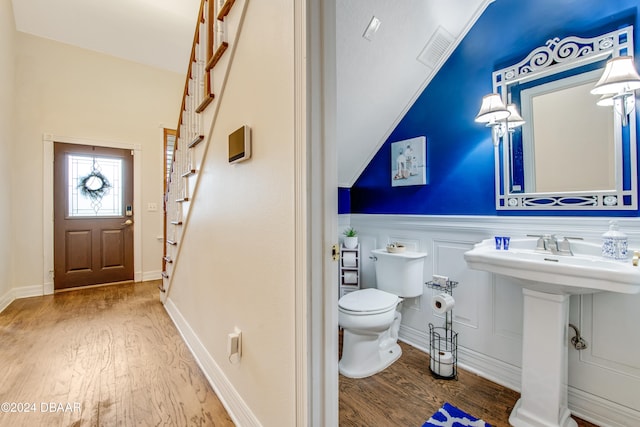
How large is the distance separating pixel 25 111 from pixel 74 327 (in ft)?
8.82

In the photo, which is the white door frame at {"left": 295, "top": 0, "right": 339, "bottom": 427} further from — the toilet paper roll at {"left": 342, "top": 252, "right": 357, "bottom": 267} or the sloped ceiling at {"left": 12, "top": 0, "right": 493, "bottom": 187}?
the toilet paper roll at {"left": 342, "top": 252, "right": 357, "bottom": 267}

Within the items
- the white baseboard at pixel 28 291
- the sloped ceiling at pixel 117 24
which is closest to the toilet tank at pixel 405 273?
the sloped ceiling at pixel 117 24

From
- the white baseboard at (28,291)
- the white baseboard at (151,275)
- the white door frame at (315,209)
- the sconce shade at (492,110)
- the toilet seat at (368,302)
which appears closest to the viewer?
the white door frame at (315,209)

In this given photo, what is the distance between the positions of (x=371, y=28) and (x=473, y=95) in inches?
31.3

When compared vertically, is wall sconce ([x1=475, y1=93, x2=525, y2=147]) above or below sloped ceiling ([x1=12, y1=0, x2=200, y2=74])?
below

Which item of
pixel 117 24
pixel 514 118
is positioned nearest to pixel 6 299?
pixel 117 24

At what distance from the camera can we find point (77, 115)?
11.5 feet

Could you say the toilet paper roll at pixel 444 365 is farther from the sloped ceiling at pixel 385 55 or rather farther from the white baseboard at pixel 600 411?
the sloped ceiling at pixel 385 55

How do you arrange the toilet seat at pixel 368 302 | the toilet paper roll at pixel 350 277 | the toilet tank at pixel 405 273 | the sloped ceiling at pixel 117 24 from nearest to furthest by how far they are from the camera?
the toilet seat at pixel 368 302, the toilet tank at pixel 405 273, the toilet paper roll at pixel 350 277, the sloped ceiling at pixel 117 24

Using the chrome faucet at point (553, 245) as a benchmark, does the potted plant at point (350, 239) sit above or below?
below

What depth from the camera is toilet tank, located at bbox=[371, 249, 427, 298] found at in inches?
79.4

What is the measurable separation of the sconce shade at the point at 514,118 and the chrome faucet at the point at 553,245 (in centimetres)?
67

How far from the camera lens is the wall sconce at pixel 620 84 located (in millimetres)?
1197

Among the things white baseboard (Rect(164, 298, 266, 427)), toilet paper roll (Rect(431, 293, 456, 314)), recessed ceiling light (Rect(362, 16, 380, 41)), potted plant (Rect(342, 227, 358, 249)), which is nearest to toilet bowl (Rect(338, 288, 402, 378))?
toilet paper roll (Rect(431, 293, 456, 314))
